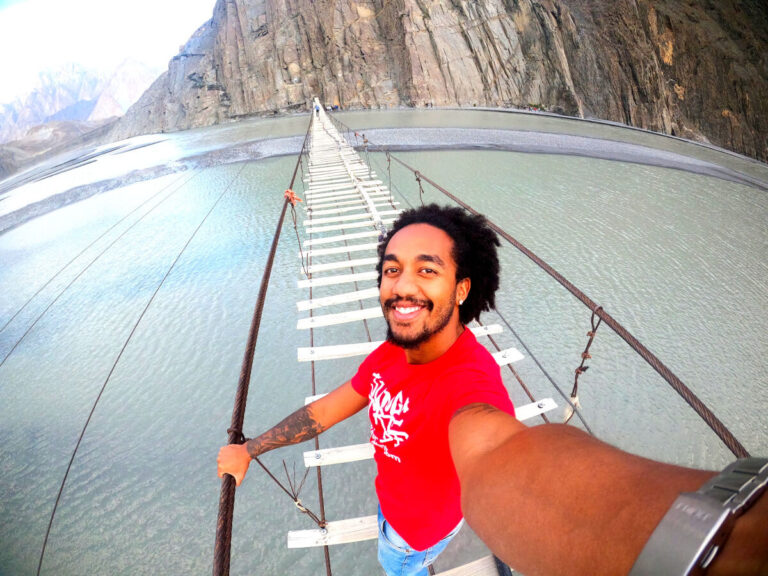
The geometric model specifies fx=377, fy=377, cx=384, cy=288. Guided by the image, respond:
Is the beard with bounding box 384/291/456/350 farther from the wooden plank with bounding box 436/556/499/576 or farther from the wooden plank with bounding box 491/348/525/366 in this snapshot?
the wooden plank with bounding box 491/348/525/366

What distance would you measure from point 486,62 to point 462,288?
29.9 metres

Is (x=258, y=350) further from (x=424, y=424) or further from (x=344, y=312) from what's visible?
(x=424, y=424)

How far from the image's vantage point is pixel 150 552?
2309 millimetres

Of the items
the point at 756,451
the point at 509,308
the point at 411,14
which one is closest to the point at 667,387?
the point at 756,451

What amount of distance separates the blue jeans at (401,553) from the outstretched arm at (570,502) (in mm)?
600

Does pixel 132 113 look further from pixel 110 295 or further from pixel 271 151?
pixel 110 295

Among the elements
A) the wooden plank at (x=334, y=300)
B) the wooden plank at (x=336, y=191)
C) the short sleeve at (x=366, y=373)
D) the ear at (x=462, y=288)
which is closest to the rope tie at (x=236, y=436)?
the short sleeve at (x=366, y=373)

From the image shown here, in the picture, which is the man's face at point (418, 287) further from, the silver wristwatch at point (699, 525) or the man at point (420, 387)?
the silver wristwatch at point (699, 525)

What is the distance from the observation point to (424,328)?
102cm

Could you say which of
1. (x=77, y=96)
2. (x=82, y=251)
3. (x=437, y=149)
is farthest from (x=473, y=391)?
(x=77, y=96)

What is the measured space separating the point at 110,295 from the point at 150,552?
4211 mm

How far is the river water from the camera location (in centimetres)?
246

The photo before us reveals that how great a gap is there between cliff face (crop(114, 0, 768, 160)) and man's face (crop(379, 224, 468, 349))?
2424cm

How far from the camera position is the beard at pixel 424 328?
102 centimetres
